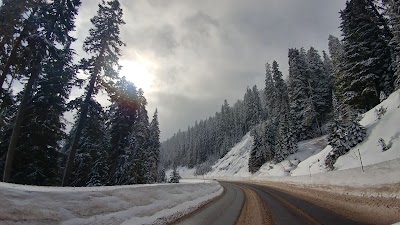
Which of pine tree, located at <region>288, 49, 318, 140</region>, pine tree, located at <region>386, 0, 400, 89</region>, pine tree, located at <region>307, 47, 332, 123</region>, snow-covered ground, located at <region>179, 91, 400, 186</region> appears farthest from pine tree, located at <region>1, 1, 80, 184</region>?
pine tree, located at <region>307, 47, 332, 123</region>

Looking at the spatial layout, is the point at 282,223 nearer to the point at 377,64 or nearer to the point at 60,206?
the point at 60,206

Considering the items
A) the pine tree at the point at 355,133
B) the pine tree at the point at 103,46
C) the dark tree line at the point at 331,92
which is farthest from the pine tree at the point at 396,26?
the pine tree at the point at 103,46

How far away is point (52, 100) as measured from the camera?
66.1ft

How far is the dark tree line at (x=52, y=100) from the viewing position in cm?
1491

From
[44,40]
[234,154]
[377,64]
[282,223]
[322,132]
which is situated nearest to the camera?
[282,223]

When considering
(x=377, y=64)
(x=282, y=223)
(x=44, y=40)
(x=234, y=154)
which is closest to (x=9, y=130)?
(x=44, y=40)

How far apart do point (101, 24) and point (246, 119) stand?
99.9m

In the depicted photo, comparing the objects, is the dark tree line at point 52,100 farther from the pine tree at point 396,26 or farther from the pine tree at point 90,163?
the pine tree at point 396,26

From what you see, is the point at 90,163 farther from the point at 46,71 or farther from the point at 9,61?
the point at 9,61

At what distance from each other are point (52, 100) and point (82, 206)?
1825 cm

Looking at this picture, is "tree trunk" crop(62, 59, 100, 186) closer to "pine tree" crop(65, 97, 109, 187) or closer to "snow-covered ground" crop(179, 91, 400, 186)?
"pine tree" crop(65, 97, 109, 187)

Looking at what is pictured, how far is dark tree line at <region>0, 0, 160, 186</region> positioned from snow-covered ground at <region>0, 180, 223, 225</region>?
1121 centimetres

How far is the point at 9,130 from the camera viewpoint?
63.5ft

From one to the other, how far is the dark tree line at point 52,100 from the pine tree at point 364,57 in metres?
27.5
